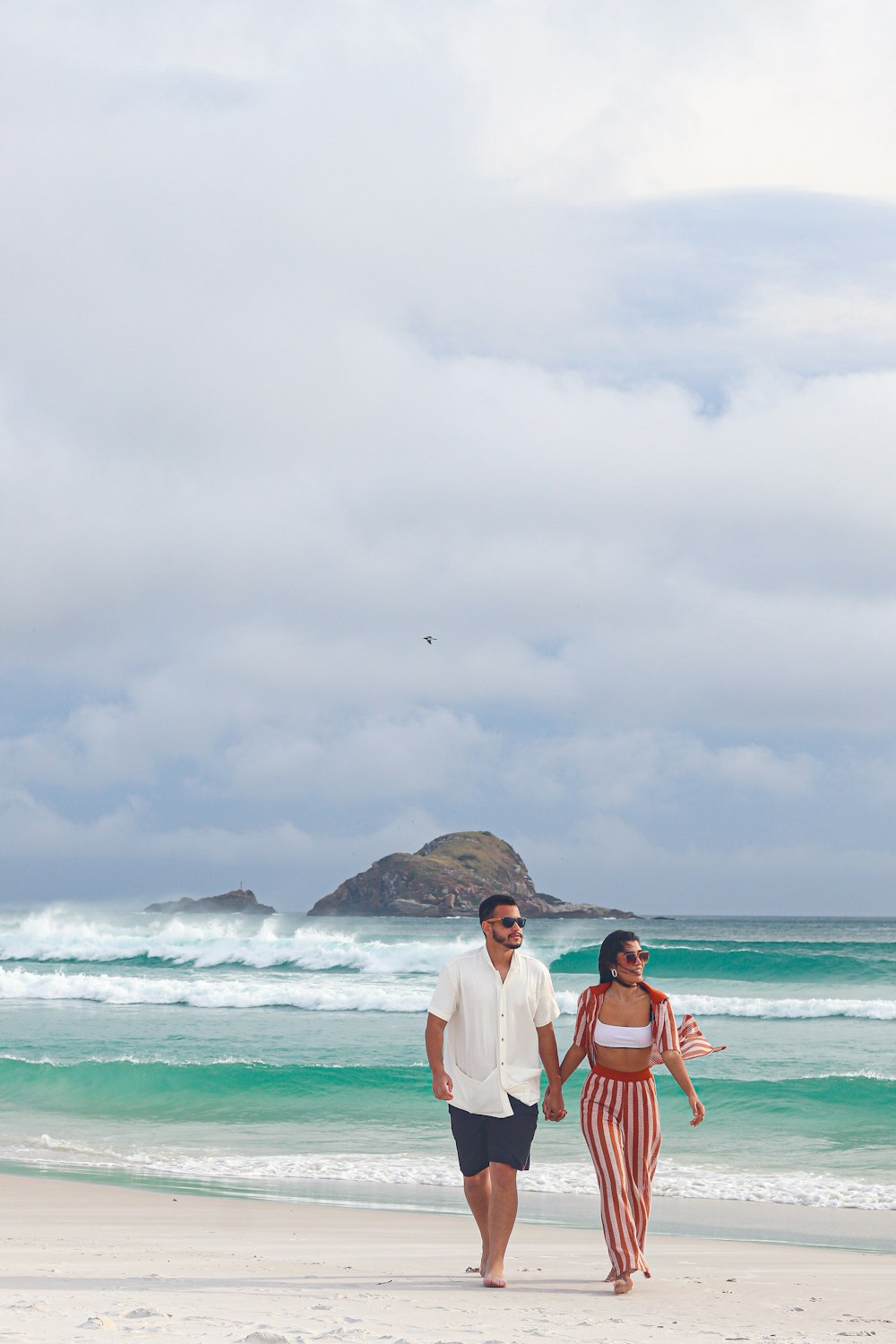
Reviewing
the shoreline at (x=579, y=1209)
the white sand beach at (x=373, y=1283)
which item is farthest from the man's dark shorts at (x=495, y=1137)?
the shoreline at (x=579, y=1209)

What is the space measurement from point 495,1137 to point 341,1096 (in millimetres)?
8995

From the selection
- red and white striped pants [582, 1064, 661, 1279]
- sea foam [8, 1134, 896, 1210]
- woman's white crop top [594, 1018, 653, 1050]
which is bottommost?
sea foam [8, 1134, 896, 1210]

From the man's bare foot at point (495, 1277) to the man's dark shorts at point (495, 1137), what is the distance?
0.44 meters

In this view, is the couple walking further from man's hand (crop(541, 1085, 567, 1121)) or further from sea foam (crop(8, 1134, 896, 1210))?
sea foam (crop(8, 1134, 896, 1210))

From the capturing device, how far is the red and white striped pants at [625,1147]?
17.9 feet

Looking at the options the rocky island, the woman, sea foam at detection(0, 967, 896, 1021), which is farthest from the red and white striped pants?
the rocky island

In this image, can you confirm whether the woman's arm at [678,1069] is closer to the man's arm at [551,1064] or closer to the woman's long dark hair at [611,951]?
the man's arm at [551,1064]

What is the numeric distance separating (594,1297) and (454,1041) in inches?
48.7

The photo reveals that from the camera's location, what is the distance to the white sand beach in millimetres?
4539

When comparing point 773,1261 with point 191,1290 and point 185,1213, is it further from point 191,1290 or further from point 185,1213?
point 185,1213

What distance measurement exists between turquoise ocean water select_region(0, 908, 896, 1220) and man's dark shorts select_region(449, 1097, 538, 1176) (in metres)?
3.14

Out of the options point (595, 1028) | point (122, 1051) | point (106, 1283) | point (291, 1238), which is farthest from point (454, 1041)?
point (122, 1051)

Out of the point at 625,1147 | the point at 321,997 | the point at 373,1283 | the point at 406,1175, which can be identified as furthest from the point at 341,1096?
the point at 321,997

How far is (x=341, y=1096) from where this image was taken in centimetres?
1380
